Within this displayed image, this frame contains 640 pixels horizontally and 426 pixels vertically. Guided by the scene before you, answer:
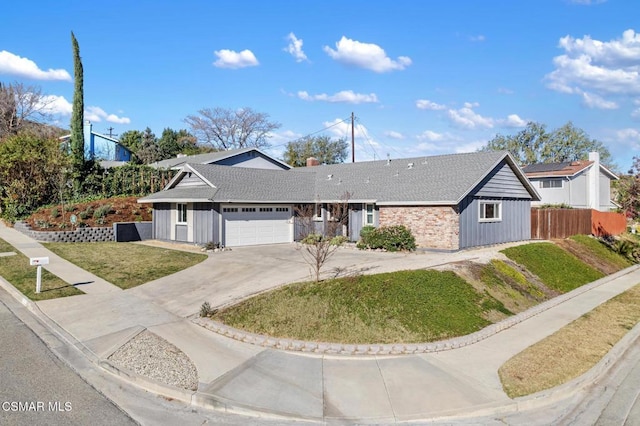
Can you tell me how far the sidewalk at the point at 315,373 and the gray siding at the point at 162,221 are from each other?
12.9 metres

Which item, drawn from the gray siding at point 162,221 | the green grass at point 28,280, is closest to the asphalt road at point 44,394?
the green grass at point 28,280

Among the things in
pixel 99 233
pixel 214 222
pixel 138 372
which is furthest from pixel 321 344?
pixel 99 233

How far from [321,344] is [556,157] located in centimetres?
6555

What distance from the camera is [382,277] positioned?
40.1 feet

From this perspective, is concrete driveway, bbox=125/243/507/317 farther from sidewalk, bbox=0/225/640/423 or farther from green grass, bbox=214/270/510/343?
green grass, bbox=214/270/510/343

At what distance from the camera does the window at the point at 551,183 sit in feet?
130

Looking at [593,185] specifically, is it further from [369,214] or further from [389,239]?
[389,239]

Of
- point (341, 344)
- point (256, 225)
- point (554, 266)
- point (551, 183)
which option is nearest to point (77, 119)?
point (256, 225)

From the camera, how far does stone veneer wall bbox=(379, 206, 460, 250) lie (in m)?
19.2

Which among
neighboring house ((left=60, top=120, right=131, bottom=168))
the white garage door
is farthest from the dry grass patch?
neighboring house ((left=60, top=120, right=131, bottom=168))

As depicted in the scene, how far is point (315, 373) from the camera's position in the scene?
7379 mm

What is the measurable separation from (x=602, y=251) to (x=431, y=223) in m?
10.9

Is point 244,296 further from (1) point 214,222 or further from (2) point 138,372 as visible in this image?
(1) point 214,222

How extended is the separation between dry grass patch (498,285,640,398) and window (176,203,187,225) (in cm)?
1833
